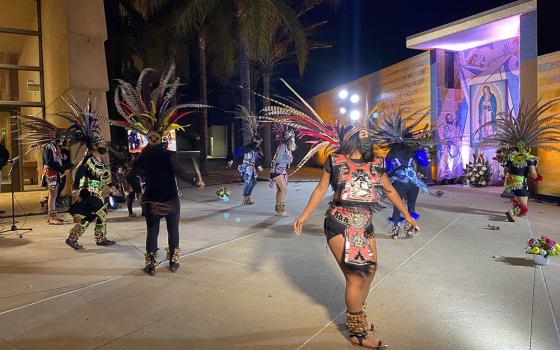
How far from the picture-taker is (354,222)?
3926mm

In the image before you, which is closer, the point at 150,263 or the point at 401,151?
the point at 150,263

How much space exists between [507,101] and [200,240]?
11.9m

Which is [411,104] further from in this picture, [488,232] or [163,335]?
[163,335]

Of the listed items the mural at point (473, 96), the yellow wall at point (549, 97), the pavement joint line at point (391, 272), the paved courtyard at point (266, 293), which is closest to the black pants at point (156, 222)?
the paved courtyard at point (266, 293)

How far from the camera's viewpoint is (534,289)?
518 cm

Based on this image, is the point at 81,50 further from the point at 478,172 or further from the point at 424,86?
the point at 478,172

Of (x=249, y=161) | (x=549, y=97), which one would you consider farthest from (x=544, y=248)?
(x=549, y=97)

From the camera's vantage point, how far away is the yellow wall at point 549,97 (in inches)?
473

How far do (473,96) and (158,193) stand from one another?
13.9m

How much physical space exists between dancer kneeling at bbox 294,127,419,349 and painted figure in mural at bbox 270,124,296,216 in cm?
609

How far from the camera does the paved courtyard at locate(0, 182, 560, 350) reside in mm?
4020

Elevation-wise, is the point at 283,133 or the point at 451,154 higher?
the point at 283,133

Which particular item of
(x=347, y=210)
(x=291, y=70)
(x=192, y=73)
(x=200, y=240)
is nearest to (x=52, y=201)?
(x=200, y=240)

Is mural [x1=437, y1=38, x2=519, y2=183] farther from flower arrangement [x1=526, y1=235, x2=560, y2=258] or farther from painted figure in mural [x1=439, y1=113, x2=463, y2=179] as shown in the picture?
flower arrangement [x1=526, y1=235, x2=560, y2=258]
